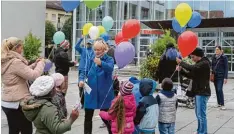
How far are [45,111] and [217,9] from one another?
23.8 meters

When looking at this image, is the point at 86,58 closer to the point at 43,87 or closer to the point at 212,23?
the point at 43,87

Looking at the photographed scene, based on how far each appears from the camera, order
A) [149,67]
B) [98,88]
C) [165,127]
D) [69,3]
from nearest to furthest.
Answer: [165,127]
[98,88]
[69,3]
[149,67]

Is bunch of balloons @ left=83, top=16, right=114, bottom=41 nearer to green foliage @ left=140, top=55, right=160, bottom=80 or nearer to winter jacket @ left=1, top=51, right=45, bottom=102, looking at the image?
winter jacket @ left=1, top=51, right=45, bottom=102

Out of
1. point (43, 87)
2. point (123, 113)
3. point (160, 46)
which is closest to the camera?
point (43, 87)

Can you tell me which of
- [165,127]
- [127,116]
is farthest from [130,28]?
[127,116]

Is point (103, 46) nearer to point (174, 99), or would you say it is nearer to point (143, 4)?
point (174, 99)

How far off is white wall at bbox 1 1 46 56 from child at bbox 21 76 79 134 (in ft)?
23.0

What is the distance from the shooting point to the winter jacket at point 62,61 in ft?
26.4

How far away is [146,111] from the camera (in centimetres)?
491

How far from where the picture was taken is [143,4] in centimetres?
3111

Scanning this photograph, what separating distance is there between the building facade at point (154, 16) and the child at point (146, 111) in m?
17.7

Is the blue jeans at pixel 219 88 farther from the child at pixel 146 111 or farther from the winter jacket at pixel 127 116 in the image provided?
the winter jacket at pixel 127 116

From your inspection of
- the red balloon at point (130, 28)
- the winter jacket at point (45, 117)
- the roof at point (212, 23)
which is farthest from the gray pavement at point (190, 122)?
the roof at point (212, 23)

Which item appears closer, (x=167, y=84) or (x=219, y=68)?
(x=167, y=84)
